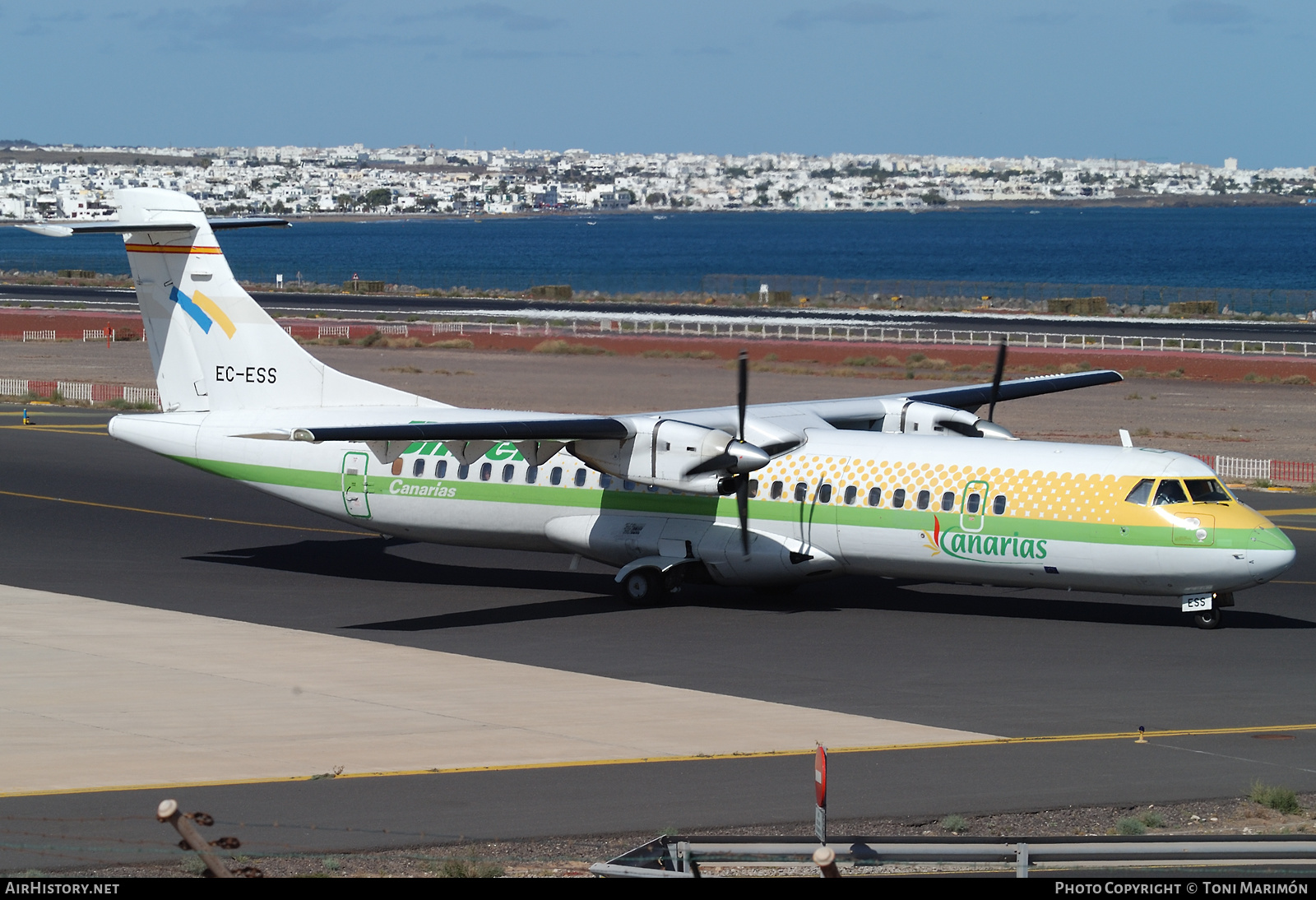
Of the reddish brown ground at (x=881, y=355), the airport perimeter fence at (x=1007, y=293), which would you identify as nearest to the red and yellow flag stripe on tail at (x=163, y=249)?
the reddish brown ground at (x=881, y=355)

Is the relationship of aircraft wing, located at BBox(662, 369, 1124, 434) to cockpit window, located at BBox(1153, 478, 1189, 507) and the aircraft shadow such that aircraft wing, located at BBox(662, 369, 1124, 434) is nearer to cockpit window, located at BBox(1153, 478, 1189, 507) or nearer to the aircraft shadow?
the aircraft shadow

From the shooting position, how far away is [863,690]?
2066cm

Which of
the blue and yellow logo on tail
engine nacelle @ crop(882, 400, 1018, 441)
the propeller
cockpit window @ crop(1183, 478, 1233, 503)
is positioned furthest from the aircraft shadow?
the blue and yellow logo on tail

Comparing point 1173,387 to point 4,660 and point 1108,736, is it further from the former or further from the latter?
point 4,660

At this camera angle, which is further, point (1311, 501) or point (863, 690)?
point (1311, 501)

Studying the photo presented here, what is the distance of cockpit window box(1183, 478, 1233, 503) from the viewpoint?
2383 centimetres

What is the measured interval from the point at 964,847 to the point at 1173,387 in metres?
59.0

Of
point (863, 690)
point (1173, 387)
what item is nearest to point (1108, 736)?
point (863, 690)

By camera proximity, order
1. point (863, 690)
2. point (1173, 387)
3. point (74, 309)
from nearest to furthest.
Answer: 1. point (863, 690)
2. point (1173, 387)
3. point (74, 309)

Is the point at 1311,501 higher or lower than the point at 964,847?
lower

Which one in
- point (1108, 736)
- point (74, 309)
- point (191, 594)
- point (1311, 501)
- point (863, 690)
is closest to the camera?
→ point (1108, 736)

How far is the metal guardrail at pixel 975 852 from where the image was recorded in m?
9.63

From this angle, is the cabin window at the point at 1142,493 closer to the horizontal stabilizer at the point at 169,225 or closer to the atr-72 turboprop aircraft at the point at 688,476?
the atr-72 turboprop aircraft at the point at 688,476

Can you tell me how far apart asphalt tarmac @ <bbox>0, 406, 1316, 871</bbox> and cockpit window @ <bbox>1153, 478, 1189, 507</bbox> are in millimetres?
2223
